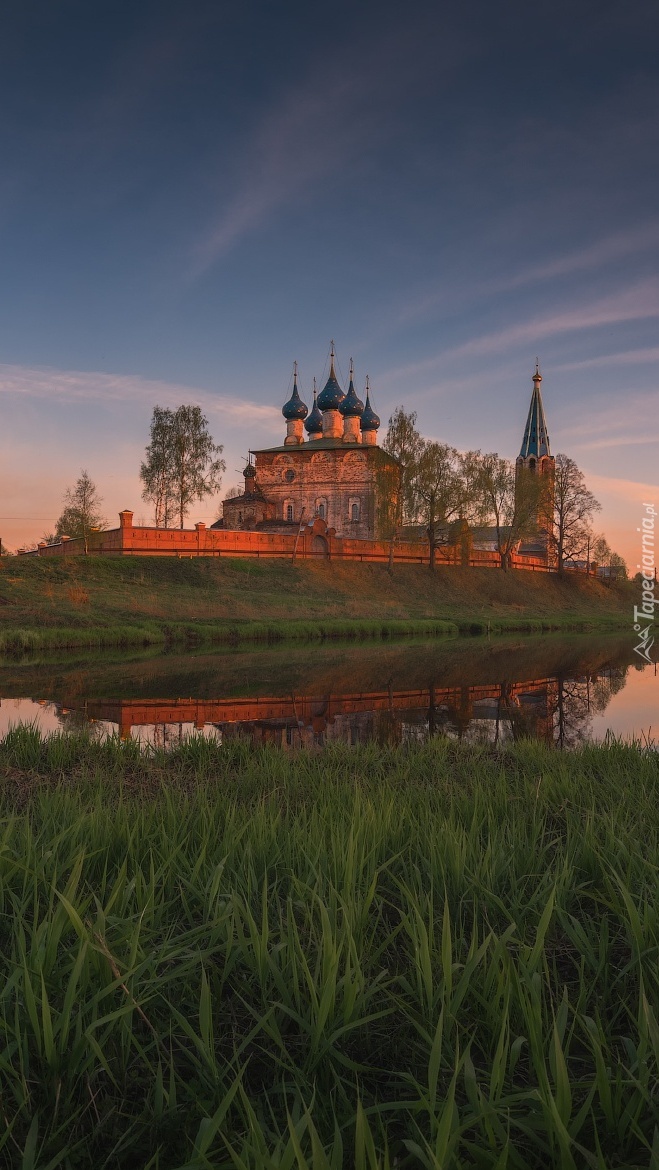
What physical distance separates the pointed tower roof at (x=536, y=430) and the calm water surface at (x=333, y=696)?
59.8 meters

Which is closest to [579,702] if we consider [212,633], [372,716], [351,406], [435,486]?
[372,716]

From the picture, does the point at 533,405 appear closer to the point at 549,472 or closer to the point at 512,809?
the point at 549,472

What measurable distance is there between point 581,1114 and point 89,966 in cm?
133

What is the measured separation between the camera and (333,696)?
12.5 m

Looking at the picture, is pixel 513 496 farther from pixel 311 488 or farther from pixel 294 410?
pixel 294 410

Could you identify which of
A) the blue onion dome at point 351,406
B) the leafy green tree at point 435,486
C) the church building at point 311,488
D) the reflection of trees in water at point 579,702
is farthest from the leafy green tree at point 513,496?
the reflection of trees in water at point 579,702

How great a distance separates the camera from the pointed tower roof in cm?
7588

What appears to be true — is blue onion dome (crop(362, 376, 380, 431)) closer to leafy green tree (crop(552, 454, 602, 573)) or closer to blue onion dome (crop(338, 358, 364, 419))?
blue onion dome (crop(338, 358, 364, 419))

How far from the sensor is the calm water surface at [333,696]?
9258 millimetres

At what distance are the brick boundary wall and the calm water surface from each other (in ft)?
67.1

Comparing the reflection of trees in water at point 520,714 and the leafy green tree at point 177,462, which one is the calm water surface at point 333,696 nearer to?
the reflection of trees in water at point 520,714

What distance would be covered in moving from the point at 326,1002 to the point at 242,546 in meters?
40.0

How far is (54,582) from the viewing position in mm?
28953

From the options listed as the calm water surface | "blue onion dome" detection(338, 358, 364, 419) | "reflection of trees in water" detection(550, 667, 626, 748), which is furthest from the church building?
"reflection of trees in water" detection(550, 667, 626, 748)
